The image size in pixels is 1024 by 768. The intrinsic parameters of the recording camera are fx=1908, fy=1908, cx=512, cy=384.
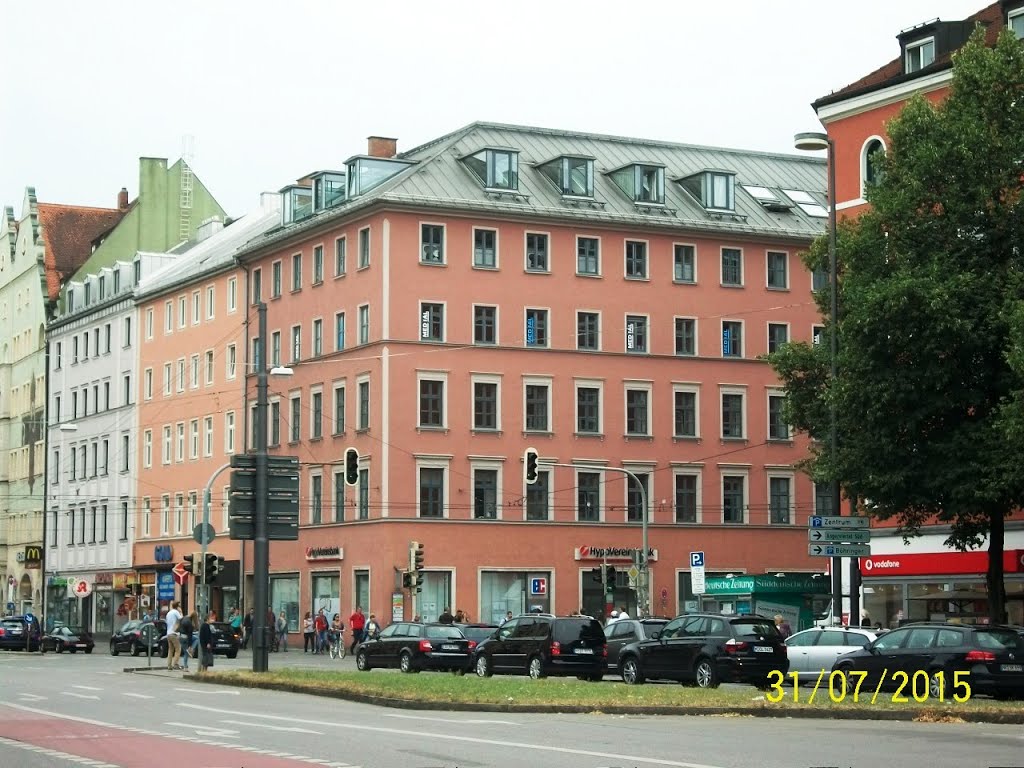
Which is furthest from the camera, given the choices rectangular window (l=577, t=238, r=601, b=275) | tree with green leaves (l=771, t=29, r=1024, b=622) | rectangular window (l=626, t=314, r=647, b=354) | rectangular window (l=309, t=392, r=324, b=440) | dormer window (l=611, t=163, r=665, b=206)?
dormer window (l=611, t=163, r=665, b=206)

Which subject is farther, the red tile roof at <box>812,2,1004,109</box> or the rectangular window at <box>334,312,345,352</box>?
the rectangular window at <box>334,312,345,352</box>

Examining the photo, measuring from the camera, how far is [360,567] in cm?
6969

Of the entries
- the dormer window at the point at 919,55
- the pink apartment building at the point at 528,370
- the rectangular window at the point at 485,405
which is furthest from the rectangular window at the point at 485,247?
the dormer window at the point at 919,55

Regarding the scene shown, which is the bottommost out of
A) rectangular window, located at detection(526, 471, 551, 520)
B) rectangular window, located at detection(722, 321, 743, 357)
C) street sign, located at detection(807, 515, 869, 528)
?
street sign, located at detection(807, 515, 869, 528)

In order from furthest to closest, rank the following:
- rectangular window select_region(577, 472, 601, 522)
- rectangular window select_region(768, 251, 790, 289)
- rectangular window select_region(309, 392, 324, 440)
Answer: rectangular window select_region(768, 251, 790, 289), rectangular window select_region(309, 392, 324, 440), rectangular window select_region(577, 472, 601, 522)

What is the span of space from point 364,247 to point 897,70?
24.2m

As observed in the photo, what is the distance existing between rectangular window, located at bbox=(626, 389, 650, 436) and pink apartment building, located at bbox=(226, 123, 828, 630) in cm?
8

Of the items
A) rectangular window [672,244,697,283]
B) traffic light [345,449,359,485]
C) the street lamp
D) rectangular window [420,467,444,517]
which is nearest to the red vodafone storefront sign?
the street lamp

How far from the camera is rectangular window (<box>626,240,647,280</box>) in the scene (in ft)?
245

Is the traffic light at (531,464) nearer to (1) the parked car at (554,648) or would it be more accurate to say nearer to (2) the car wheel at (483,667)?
(2) the car wheel at (483,667)

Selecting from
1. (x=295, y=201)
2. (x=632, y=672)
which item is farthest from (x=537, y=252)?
(x=632, y=672)

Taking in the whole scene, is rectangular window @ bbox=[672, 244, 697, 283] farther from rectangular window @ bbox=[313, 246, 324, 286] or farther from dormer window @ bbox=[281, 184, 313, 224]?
dormer window @ bbox=[281, 184, 313, 224]

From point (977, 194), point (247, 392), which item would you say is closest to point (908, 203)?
point (977, 194)

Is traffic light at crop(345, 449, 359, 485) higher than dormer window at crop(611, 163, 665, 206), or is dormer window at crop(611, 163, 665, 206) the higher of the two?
dormer window at crop(611, 163, 665, 206)
